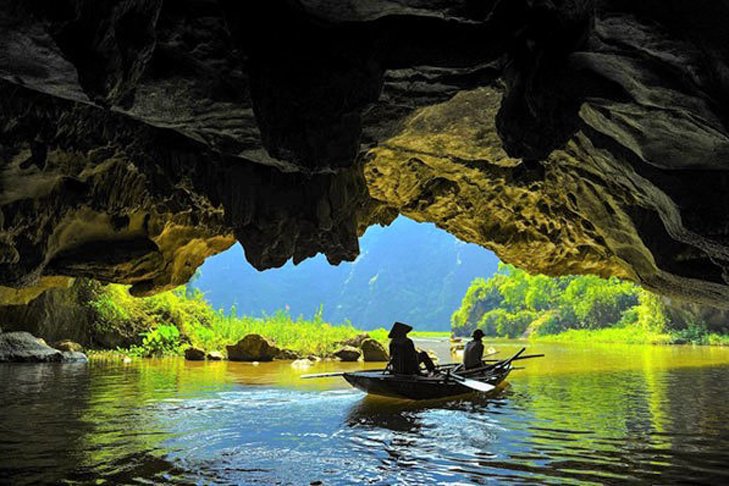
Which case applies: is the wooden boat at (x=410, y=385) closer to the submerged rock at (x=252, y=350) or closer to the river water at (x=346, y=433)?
the river water at (x=346, y=433)

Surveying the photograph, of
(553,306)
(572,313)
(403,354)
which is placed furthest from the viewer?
(553,306)

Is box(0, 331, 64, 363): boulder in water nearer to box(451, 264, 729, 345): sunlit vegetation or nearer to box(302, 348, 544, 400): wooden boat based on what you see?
box(302, 348, 544, 400): wooden boat

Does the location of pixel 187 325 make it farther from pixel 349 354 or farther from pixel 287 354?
pixel 349 354

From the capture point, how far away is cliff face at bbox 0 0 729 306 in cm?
370

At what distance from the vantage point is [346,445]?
630 cm

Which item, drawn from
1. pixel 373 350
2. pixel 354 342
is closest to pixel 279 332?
pixel 354 342

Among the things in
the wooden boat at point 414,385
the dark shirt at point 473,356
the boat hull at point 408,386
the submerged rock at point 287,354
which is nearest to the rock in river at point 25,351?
the submerged rock at point 287,354

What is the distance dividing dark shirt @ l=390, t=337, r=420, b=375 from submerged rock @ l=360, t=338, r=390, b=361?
8289 mm

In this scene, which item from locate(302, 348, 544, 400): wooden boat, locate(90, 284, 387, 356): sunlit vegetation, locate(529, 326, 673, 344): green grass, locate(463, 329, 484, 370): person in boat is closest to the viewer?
locate(302, 348, 544, 400): wooden boat

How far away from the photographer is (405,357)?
32.6ft

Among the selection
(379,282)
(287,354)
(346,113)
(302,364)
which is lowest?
(302,364)

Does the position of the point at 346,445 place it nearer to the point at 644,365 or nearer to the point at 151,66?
the point at 151,66

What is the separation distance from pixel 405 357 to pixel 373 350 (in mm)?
8485

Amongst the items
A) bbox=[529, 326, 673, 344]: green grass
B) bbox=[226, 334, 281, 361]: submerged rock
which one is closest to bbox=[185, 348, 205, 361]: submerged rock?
bbox=[226, 334, 281, 361]: submerged rock
